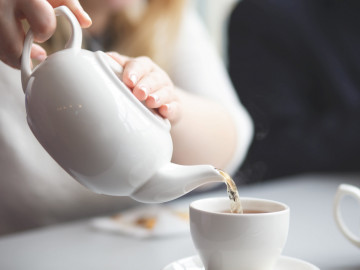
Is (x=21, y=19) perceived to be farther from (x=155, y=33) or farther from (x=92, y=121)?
(x=155, y=33)

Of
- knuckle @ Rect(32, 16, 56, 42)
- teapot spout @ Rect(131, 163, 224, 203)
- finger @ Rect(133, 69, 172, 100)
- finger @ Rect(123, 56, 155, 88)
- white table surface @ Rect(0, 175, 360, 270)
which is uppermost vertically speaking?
knuckle @ Rect(32, 16, 56, 42)

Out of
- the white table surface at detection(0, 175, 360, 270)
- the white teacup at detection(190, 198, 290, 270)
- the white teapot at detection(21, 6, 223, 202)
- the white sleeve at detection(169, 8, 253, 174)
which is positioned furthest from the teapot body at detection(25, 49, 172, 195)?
the white sleeve at detection(169, 8, 253, 174)

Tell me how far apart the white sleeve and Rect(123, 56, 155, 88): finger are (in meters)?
0.63

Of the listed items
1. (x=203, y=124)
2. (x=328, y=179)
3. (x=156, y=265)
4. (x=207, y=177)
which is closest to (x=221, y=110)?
(x=203, y=124)

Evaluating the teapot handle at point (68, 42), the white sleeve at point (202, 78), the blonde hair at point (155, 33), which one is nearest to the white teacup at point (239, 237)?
the teapot handle at point (68, 42)

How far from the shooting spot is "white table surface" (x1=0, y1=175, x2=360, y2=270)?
0.75m

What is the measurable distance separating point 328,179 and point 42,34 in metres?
1.09

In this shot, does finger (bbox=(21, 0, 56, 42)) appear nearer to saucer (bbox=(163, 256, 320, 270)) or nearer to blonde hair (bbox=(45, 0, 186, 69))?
saucer (bbox=(163, 256, 320, 270))

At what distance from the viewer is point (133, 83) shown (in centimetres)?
55

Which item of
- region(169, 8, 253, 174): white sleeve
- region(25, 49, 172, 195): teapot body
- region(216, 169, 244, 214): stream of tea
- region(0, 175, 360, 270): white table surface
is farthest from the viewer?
region(169, 8, 253, 174): white sleeve

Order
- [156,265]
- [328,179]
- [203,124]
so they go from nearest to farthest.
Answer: [156,265] → [203,124] → [328,179]

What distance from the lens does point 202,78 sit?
1.30 metres

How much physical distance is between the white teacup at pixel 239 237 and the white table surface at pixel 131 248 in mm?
143

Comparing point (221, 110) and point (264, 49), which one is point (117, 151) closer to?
point (221, 110)
